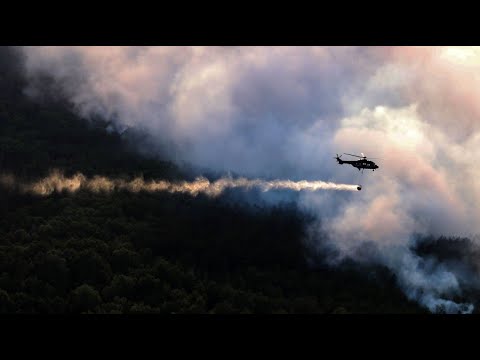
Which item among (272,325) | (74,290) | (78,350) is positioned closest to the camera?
(78,350)

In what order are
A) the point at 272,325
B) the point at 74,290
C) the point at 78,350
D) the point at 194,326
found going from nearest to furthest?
the point at 78,350
the point at 194,326
the point at 272,325
the point at 74,290

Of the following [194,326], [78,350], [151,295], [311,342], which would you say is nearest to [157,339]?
[194,326]

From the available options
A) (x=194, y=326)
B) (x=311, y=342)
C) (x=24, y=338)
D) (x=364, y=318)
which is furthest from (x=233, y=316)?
(x=24, y=338)

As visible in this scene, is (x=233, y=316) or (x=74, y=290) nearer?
(x=233, y=316)

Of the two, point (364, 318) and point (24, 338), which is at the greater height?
point (364, 318)

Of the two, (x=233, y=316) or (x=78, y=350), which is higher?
(x=233, y=316)

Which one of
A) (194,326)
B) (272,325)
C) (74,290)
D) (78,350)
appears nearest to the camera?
(78,350)

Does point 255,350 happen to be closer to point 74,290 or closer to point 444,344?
point 444,344

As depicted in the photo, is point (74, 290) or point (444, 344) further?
point (74, 290)

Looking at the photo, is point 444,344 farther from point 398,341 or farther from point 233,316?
point 233,316
